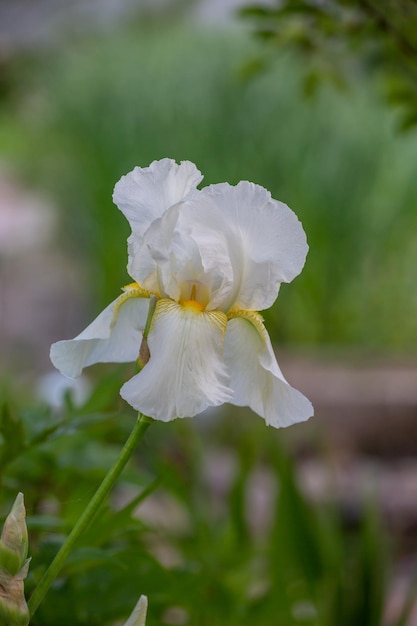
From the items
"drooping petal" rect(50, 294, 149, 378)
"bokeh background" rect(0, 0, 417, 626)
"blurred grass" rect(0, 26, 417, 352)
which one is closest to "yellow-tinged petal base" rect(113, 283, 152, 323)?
"drooping petal" rect(50, 294, 149, 378)

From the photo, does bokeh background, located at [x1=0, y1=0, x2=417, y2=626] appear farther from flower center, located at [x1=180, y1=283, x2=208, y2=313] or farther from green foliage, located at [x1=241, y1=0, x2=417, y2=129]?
flower center, located at [x1=180, y1=283, x2=208, y2=313]

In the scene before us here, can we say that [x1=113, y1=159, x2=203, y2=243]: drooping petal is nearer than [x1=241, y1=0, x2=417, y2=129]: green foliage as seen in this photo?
Yes

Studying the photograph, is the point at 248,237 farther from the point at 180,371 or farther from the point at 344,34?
the point at 344,34

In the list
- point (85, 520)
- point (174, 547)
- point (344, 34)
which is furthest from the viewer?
point (174, 547)

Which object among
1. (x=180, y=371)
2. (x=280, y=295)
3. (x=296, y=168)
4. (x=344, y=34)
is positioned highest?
(x=344, y=34)

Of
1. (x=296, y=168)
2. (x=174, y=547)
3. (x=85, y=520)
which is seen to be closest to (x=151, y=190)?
(x=85, y=520)
